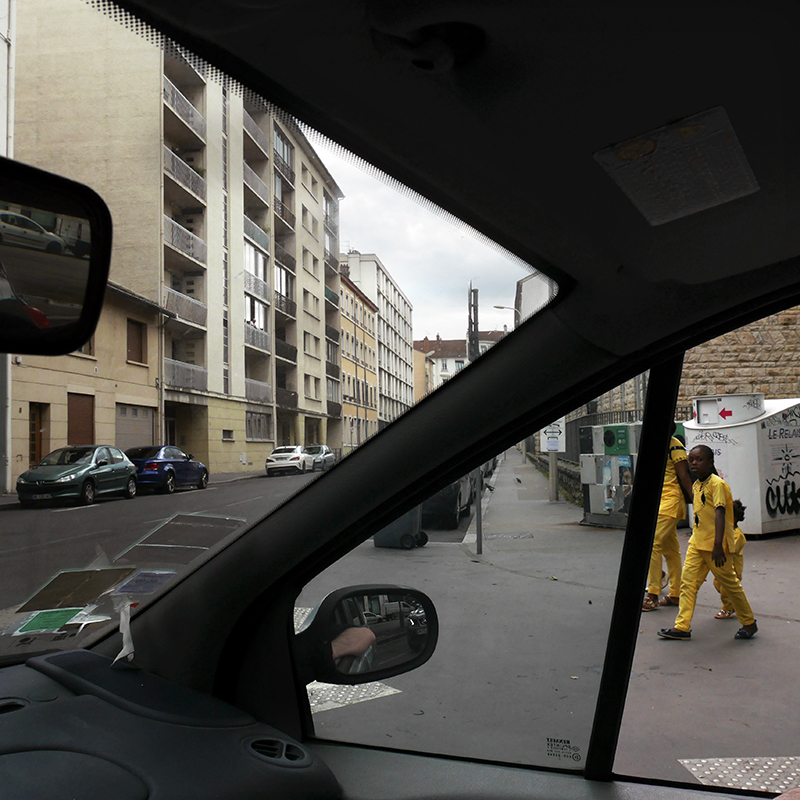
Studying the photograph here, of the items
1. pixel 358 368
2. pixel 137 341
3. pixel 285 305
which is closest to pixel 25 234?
pixel 137 341

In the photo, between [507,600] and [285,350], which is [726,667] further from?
[285,350]

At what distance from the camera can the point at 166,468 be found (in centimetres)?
147

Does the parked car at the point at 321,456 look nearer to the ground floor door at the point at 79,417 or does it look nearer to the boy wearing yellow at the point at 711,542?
the ground floor door at the point at 79,417

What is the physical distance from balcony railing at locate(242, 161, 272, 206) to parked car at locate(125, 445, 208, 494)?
1.86ft

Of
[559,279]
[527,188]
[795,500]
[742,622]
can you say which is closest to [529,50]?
[527,188]

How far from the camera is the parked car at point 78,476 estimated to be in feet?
4.20

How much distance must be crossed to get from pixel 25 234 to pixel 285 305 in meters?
0.70

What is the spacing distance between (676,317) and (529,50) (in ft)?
2.46

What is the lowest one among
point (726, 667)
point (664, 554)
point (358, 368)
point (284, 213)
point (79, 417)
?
point (726, 667)

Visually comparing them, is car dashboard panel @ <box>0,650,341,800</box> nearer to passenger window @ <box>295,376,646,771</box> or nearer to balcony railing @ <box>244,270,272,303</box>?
passenger window @ <box>295,376,646,771</box>

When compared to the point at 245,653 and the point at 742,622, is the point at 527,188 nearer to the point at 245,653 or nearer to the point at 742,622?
the point at 245,653

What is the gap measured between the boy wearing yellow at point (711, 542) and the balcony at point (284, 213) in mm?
3844

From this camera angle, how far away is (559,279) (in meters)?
1.57

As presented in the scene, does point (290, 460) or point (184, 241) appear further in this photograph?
point (290, 460)
